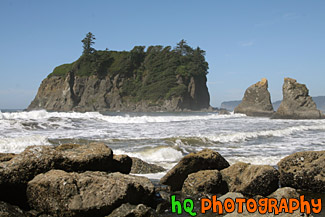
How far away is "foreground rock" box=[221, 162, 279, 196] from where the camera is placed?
20.2 ft

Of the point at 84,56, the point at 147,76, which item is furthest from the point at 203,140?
the point at 84,56

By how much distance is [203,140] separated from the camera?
16.1m

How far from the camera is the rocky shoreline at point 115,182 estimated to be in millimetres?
4816

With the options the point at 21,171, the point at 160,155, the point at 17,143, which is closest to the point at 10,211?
the point at 21,171

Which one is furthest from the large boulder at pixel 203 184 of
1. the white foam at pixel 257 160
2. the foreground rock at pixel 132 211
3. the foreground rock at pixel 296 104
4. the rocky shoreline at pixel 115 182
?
the foreground rock at pixel 296 104

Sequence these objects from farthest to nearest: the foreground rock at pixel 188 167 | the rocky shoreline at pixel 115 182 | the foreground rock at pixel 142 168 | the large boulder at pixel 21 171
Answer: the foreground rock at pixel 142 168 < the foreground rock at pixel 188 167 < the large boulder at pixel 21 171 < the rocky shoreline at pixel 115 182

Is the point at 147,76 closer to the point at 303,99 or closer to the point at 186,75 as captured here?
the point at 186,75

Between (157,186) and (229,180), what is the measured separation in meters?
1.54

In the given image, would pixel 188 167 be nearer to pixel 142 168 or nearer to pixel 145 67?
pixel 142 168

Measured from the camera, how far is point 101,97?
95.8 meters

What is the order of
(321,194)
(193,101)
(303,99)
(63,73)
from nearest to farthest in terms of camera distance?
(321,194), (303,99), (193,101), (63,73)

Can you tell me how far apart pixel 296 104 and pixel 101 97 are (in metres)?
67.4

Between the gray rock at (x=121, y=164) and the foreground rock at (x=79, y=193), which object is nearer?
the foreground rock at (x=79, y=193)

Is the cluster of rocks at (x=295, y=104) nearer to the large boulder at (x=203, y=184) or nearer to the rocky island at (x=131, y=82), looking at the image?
the large boulder at (x=203, y=184)
